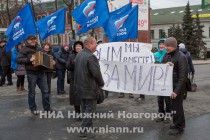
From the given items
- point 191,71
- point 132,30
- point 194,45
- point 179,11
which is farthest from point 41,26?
point 179,11

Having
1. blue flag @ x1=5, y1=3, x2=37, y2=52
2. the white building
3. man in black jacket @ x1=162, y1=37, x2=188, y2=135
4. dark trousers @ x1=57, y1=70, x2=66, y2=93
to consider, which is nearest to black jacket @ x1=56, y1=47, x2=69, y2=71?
dark trousers @ x1=57, y1=70, x2=66, y2=93

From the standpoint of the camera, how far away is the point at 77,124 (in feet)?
21.1

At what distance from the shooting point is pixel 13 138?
563 cm

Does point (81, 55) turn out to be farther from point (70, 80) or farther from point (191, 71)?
point (191, 71)

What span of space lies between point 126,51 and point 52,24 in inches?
125

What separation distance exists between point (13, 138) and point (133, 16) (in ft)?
17.2

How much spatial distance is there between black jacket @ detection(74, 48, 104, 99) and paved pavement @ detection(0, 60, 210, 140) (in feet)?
2.88

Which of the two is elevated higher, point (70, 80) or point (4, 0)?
point (4, 0)

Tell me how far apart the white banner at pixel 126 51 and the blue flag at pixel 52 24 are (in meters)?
2.48

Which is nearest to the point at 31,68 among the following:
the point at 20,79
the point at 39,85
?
the point at 39,85

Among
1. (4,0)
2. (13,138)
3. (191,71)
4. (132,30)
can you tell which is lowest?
(13,138)

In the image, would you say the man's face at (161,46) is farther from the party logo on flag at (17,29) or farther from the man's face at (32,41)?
the party logo on flag at (17,29)

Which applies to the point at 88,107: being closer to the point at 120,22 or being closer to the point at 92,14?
the point at 120,22

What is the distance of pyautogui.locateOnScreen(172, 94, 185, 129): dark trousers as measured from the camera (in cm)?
565
